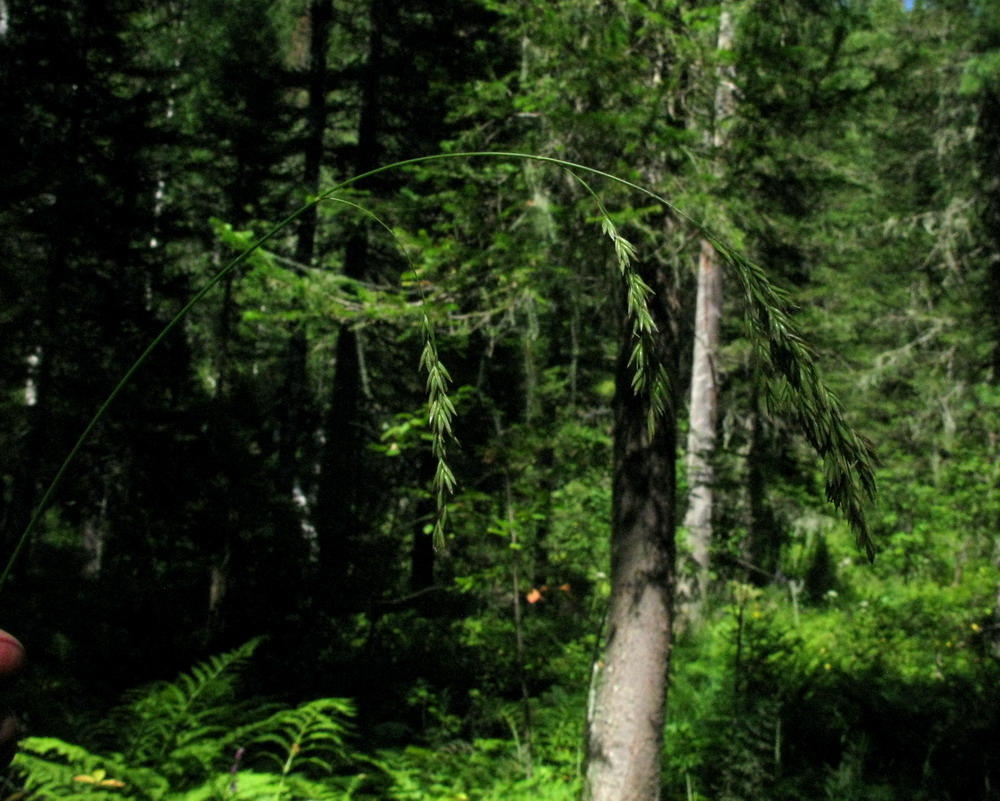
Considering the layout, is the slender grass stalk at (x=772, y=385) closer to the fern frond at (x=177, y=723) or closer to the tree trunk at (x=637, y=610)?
the tree trunk at (x=637, y=610)

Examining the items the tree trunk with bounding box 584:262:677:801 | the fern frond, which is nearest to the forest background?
the fern frond

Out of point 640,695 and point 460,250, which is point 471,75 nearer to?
point 460,250

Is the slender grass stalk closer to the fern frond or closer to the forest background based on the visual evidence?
the forest background

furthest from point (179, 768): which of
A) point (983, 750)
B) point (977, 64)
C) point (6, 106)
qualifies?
point (977, 64)

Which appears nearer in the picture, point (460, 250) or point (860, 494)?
point (860, 494)

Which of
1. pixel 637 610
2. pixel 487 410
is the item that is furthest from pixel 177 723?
pixel 487 410

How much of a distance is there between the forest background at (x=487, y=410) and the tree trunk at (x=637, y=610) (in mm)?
245

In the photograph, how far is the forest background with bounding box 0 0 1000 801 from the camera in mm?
4148

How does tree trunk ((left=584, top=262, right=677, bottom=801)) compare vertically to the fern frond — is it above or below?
above

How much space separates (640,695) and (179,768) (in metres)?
2.45

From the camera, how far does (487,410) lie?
17.5 ft

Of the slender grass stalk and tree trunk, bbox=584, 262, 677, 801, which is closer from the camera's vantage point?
the slender grass stalk

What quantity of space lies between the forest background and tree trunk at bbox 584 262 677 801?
0.24 meters

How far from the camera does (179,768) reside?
3.53m
